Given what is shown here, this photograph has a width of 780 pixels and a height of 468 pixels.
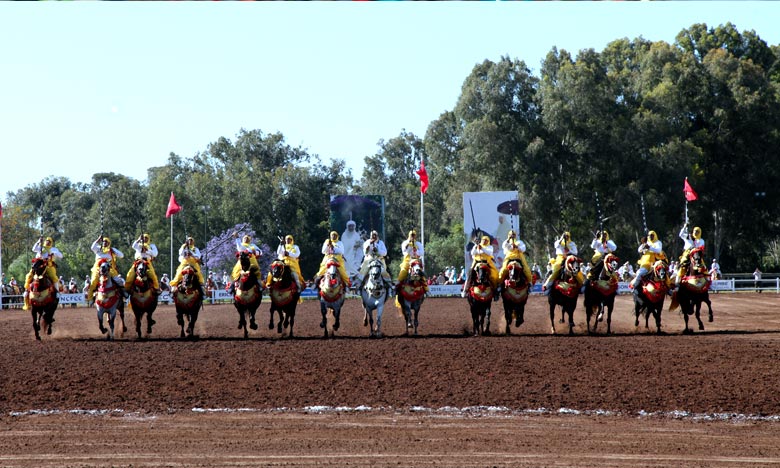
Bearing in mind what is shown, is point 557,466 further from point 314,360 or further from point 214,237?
point 214,237

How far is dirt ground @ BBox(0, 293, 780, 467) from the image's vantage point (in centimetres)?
1142

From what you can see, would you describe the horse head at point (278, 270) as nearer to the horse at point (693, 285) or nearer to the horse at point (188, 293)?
the horse at point (188, 293)

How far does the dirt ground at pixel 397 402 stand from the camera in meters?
11.4

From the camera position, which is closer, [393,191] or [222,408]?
[222,408]

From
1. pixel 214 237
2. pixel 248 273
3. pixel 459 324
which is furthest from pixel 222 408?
pixel 214 237

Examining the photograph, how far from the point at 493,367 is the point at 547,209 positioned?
1944 inches

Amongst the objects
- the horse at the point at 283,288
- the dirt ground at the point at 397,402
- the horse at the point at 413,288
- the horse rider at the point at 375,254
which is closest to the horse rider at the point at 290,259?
the horse at the point at 283,288

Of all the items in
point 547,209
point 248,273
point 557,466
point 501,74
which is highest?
point 501,74

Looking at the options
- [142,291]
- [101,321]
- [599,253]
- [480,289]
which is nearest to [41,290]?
[101,321]

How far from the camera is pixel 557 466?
34.9 ft

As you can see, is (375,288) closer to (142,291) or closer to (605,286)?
(605,286)

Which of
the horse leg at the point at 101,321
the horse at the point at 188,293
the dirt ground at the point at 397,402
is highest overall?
the horse at the point at 188,293

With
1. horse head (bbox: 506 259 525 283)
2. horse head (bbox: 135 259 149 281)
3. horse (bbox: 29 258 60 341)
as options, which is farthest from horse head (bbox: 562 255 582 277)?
horse (bbox: 29 258 60 341)

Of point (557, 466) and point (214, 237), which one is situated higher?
point (214, 237)
